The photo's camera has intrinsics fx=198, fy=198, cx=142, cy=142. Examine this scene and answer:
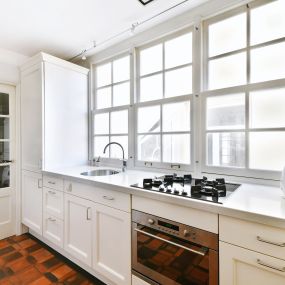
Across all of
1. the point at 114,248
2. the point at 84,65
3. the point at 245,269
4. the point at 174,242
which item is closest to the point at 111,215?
the point at 114,248

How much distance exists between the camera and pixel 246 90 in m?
1.57

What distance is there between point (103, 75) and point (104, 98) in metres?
0.32

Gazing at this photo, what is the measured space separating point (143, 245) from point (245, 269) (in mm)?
632

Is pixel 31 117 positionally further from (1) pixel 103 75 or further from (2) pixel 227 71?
(2) pixel 227 71

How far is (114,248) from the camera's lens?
5.04ft

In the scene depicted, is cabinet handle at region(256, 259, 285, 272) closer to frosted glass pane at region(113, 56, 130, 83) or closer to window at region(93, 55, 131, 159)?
window at region(93, 55, 131, 159)

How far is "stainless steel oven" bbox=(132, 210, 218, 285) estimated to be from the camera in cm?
109

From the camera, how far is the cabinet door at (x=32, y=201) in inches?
89.6

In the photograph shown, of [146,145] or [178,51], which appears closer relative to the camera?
[178,51]

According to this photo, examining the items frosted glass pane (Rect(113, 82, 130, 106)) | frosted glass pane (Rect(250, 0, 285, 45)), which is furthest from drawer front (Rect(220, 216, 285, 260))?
frosted glass pane (Rect(113, 82, 130, 106))

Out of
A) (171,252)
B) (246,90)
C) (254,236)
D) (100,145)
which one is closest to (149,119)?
(100,145)

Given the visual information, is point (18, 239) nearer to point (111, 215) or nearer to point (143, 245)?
point (111, 215)

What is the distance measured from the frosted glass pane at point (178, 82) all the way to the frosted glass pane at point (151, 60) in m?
0.18

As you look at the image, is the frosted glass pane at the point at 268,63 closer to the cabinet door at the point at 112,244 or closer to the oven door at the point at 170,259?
the oven door at the point at 170,259
